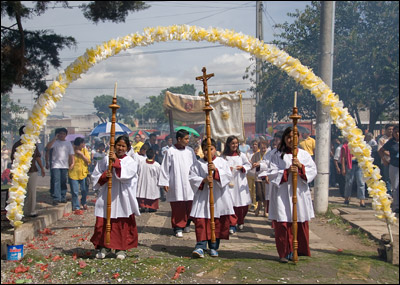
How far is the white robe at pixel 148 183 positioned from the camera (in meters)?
11.7

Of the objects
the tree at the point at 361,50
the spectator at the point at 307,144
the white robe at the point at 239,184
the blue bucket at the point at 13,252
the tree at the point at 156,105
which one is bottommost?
the blue bucket at the point at 13,252

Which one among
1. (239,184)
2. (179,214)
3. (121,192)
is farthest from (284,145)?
(179,214)

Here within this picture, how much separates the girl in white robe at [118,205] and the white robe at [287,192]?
209 centimetres

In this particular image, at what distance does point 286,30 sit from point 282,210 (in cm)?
1089

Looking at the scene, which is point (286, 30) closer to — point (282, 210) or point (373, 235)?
point (373, 235)

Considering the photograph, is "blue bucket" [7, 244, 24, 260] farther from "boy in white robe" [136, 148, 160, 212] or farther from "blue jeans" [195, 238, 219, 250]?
"boy in white robe" [136, 148, 160, 212]

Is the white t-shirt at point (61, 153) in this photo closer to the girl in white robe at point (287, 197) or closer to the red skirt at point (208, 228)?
the red skirt at point (208, 228)

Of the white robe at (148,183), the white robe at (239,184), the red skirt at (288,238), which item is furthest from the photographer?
the white robe at (148,183)

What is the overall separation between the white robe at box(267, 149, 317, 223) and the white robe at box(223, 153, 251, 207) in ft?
7.78

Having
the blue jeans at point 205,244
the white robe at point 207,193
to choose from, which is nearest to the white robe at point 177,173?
the white robe at point 207,193

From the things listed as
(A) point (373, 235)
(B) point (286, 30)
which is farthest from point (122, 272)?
(B) point (286, 30)

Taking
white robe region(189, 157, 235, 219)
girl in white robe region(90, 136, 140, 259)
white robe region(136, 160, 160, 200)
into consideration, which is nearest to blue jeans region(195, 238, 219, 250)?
white robe region(189, 157, 235, 219)

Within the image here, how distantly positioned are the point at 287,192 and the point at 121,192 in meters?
2.49

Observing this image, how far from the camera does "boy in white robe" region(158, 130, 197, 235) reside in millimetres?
8961
